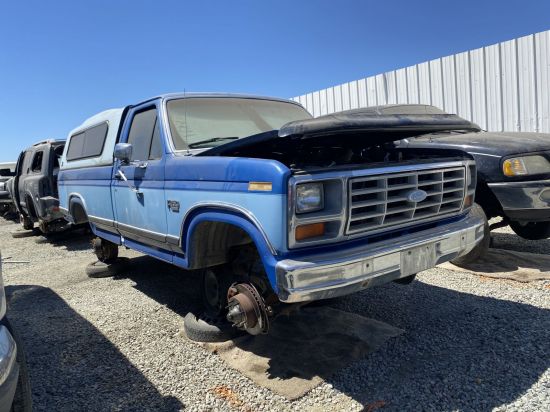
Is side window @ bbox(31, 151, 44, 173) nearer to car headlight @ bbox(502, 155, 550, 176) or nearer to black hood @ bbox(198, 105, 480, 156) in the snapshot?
black hood @ bbox(198, 105, 480, 156)

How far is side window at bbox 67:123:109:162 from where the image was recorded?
5262 mm

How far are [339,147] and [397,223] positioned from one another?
84 cm

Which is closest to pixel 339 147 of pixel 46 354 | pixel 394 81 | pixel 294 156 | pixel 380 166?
pixel 294 156

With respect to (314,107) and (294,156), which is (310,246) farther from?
(314,107)

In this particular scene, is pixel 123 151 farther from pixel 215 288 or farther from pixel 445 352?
pixel 445 352

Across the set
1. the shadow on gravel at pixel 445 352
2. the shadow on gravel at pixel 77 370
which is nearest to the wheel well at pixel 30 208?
the shadow on gravel at pixel 77 370

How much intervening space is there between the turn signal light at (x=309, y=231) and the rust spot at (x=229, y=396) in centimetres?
114

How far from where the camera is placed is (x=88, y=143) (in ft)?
18.9

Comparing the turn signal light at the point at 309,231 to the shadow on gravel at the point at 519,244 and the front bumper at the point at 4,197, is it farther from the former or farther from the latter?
the front bumper at the point at 4,197

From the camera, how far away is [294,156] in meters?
3.35

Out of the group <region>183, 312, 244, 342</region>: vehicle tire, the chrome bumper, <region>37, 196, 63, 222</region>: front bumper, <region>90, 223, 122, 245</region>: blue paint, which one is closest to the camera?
the chrome bumper

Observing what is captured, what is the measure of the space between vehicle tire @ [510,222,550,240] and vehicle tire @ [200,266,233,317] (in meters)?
3.91

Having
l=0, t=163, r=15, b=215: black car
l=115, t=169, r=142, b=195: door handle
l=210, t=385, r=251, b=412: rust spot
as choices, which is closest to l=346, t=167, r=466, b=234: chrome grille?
l=210, t=385, r=251, b=412: rust spot

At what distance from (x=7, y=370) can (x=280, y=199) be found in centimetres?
148
